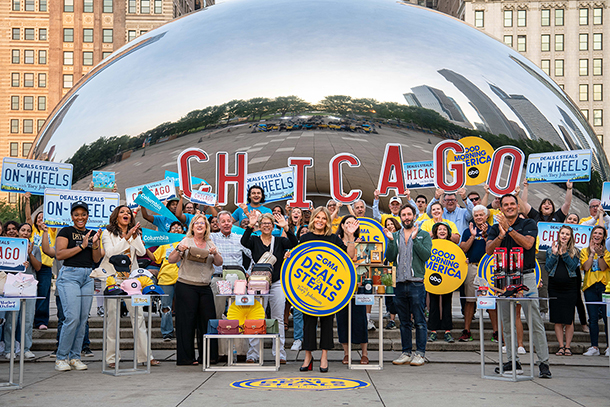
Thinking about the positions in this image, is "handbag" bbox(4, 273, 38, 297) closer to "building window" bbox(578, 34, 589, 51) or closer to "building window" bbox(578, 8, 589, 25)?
"building window" bbox(578, 34, 589, 51)

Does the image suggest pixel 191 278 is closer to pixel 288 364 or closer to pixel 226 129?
pixel 288 364

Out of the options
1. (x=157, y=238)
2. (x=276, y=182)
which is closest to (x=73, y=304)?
(x=157, y=238)

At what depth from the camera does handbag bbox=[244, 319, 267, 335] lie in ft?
27.0

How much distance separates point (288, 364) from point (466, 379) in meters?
2.37

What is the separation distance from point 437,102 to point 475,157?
79.9 inches

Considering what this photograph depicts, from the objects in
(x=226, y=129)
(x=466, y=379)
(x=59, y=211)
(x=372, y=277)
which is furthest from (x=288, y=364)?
(x=226, y=129)

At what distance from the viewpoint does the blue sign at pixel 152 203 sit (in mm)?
13125

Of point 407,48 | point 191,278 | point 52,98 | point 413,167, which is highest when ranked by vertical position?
point 52,98

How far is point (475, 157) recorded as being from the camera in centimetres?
1602

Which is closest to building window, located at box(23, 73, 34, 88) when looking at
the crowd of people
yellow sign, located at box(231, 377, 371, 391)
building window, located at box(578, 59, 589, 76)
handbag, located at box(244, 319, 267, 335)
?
building window, located at box(578, 59, 589, 76)

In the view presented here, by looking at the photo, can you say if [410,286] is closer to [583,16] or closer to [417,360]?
[417,360]

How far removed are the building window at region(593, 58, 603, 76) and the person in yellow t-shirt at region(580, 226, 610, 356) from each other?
72763 mm

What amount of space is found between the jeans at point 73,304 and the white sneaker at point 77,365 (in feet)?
0.29

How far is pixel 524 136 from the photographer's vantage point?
1734 cm
